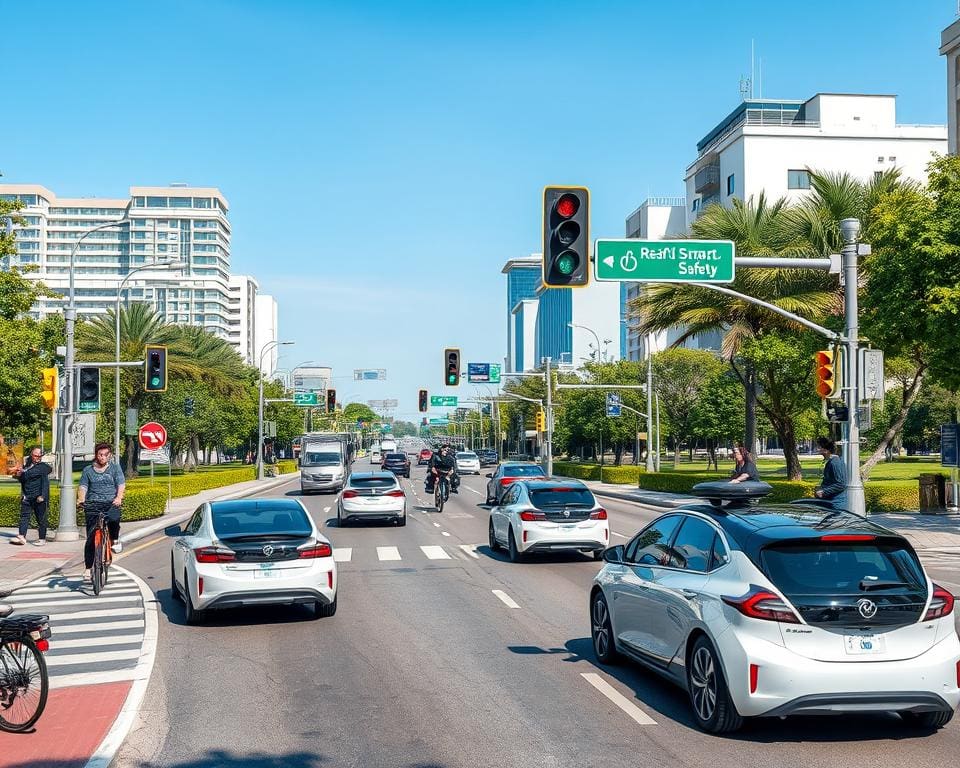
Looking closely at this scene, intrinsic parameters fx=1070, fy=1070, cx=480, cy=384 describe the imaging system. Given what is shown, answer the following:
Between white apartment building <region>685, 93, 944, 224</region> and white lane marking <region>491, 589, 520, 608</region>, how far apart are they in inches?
3403

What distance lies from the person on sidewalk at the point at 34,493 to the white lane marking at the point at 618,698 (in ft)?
57.3

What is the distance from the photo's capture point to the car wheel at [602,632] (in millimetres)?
9870

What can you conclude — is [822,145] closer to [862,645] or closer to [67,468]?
[67,468]

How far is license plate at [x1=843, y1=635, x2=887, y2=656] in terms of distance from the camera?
7.06m

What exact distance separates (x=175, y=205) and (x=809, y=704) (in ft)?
637

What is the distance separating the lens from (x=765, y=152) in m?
98.0

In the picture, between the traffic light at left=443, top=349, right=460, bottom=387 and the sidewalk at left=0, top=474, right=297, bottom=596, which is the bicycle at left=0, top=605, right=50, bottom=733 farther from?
the traffic light at left=443, top=349, right=460, bottom=387

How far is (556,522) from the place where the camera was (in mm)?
18844

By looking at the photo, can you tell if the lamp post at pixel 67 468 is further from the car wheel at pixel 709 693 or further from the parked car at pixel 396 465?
the parked car at pixel 396 465

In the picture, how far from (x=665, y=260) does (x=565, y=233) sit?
3905 mm

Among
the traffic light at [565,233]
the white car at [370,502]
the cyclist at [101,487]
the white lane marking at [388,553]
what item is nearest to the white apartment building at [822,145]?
the white car at [370,502]

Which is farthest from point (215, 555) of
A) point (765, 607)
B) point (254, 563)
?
point (765, 607)

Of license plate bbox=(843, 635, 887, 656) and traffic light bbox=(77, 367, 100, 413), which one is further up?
traffic light bbox=(77, 367, 100, 413)

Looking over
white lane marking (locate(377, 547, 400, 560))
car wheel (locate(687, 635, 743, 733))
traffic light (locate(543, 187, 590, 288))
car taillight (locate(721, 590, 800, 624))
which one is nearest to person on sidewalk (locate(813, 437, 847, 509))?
traffic light (locate(543, 187, 590, 288))
